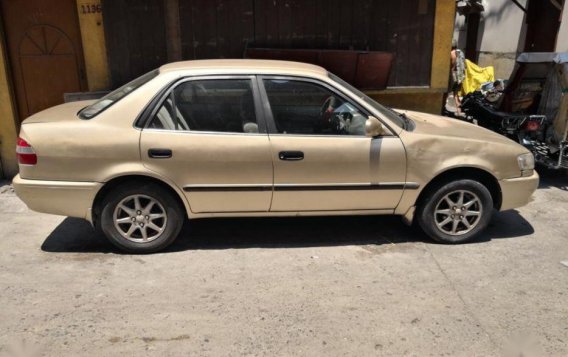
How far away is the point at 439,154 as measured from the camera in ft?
14.1

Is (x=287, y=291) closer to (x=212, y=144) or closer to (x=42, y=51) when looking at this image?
(x=212, y=144)

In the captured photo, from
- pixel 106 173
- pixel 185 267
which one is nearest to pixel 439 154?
pixel 185 267

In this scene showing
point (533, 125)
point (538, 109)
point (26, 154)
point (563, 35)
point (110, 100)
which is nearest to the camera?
point (26, 154)

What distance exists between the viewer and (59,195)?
4.07 m

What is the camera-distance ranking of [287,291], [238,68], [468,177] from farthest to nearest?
[468,177]
[238,68]
[287,291]

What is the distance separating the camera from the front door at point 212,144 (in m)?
4.04

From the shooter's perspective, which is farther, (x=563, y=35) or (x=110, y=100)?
(x=563, y=35)

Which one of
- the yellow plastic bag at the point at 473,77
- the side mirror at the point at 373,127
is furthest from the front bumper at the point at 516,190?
the yellow plastic bag at the point at 473,77

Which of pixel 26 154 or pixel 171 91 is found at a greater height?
pixel 171 91

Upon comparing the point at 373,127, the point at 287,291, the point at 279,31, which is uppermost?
the point at 279,31

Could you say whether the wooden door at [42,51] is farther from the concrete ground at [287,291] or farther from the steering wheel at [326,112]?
the steering wheel at [326,112]

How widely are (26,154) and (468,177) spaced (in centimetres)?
381

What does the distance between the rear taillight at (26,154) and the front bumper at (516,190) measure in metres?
4.04

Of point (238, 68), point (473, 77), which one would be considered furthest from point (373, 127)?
point (473, 77)
